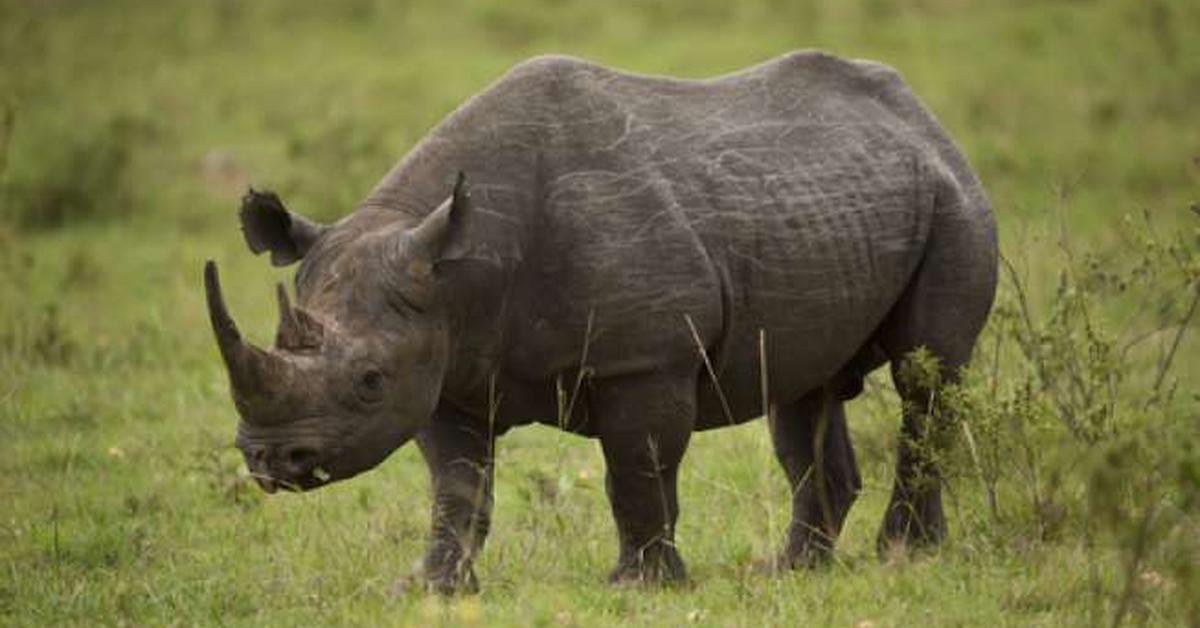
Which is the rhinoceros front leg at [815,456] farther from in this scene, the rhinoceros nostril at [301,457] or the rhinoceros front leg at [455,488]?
the rhinoceros nostril at [301,457]

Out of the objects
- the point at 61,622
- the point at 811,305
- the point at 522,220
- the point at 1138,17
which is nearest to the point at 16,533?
the point at 61,622

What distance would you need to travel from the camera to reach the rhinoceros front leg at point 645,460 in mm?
6895

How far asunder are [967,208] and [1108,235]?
22.7 ft

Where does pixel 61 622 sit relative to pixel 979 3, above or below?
below

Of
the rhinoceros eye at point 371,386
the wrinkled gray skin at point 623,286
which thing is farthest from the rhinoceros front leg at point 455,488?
the rhinoceros eye at point 371,386

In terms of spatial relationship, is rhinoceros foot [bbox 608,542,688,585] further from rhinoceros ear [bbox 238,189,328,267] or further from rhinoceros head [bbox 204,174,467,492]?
rhinoceros ear [bbox 238,189,328,267]

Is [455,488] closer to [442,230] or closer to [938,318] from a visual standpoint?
[442,230]

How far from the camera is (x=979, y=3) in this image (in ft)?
67.9

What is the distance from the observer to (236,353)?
19.8ft

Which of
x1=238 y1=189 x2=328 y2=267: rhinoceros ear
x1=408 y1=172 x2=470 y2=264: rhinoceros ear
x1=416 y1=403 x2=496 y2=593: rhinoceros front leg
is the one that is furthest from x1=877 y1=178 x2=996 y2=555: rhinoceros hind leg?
x1=238 y1=189 x2=328 y2=267: rhinoceros ear

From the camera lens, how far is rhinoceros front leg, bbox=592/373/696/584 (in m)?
6.89

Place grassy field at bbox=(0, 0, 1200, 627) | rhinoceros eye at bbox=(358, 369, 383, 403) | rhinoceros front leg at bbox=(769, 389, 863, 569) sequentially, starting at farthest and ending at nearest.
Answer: rhinoceros front leg at bbox=(769, 389, 863, 569)
grassy field at bbox=(0, 0, 1200, 627)
rhinoceros eye at bbox=(358, 369, 383, 403)

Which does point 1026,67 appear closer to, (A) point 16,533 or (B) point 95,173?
(B) point 95,173

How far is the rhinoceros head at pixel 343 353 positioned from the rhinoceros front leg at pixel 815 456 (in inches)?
79.6
